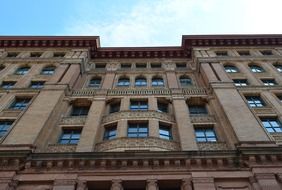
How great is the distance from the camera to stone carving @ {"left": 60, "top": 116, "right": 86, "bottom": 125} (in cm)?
2064

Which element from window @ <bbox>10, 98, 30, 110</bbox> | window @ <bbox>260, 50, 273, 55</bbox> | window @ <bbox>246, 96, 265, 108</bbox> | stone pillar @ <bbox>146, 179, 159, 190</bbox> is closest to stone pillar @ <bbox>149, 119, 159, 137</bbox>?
stone pillar @ <bbox>146, 179, 159, 190</bbox>

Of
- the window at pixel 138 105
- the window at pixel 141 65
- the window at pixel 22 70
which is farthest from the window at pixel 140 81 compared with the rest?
the window at pixel 22 70

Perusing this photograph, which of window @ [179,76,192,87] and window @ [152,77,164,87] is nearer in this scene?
window @ [152,77,164,87]

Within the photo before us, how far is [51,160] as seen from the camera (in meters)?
15.7

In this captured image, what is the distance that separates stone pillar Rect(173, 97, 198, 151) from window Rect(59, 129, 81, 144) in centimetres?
675

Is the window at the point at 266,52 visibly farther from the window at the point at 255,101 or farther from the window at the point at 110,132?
the window at the point at 110,132

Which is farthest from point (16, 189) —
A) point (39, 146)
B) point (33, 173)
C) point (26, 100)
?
point (26, 100)

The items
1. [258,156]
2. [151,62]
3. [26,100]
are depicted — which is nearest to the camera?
[258,156]

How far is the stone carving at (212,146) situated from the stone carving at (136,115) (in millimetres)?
3453

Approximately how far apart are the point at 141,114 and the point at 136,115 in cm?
36

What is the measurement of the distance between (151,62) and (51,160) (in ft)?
62.0

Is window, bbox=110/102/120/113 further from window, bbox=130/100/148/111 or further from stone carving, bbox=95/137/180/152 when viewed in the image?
stone carving, bbox=95/137/180/152

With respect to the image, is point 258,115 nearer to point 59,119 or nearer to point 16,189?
point 59,119

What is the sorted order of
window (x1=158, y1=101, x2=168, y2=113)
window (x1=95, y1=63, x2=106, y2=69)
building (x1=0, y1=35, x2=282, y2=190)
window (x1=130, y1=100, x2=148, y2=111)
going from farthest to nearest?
window (x1=95, y1=63, x2=106, y2=69)
window (x1=158, y1=101, x2=168, y2=113)
window (x1=130, y1=100, x2=148, y2=111)
building (x1=0, y1=35, x2=282, y2=190)
